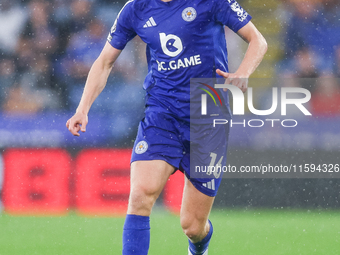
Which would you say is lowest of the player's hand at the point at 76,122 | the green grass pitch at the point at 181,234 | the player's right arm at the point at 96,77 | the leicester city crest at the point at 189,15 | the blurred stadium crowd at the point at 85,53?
the green grass pitch at the point at 181,234

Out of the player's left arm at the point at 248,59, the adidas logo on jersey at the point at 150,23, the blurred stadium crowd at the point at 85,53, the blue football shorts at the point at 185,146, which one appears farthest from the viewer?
the blurred stadium crowd at the point at 85,53

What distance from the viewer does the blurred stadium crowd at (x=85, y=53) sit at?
6.23 meters

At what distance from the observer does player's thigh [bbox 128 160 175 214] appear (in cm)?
223

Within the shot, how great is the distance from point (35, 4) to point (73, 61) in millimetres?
1122

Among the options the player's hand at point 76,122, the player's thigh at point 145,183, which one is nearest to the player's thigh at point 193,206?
the player's thigh at point 145,183

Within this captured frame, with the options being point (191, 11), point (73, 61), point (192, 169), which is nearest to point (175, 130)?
point (192, 169)

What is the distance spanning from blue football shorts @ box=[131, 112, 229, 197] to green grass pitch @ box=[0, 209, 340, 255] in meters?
1.16

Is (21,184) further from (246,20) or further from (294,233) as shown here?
(246,20)

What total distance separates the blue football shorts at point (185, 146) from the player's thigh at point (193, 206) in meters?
0.04

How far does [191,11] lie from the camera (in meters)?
2.50

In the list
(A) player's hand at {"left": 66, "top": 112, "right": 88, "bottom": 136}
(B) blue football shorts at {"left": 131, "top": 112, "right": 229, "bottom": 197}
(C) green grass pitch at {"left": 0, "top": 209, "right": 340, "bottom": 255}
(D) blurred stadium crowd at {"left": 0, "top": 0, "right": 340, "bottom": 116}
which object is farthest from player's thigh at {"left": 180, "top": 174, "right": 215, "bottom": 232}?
(D) blurred stadium crowd at {"left": 0, "top": 0, "right": 340, "bottom": 116}

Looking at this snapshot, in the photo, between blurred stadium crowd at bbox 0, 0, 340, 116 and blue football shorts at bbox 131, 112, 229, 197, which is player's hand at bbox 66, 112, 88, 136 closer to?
blue football shorts at bbox 131, 112, 229, 197

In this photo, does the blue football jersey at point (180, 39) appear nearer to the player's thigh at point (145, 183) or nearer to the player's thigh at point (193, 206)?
the player's thigh at point (145, 183)

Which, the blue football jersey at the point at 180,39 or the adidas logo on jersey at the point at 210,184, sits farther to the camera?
the adidas logo on jersey at the point at 210,184
